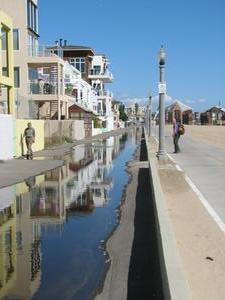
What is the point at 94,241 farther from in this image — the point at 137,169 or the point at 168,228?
the point at 137,169

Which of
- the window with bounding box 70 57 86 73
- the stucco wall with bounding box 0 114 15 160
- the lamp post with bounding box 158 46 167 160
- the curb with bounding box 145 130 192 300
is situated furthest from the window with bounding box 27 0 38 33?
the curb with bounding box 145 130 192 300

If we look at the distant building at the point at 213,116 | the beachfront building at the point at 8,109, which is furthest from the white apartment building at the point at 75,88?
the distant building at the point at 213,116

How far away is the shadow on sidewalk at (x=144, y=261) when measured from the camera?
6180 mm

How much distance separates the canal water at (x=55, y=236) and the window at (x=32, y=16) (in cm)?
3475

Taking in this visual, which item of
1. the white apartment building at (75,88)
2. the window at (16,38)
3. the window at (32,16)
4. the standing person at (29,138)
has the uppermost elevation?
the window at (32,16)

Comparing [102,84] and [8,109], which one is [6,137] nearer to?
[8,109]

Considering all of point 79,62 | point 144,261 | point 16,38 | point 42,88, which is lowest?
point 144,261

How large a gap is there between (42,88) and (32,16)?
684 cm

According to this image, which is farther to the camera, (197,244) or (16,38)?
(16,38)

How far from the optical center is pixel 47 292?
6176 mm

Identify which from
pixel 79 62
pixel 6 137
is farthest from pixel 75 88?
pixel 6 137

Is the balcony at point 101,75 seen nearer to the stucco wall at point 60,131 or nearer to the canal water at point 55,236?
the stucco wall at point 60,131

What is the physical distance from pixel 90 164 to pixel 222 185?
1056cm

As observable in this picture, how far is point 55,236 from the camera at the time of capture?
9.07m
